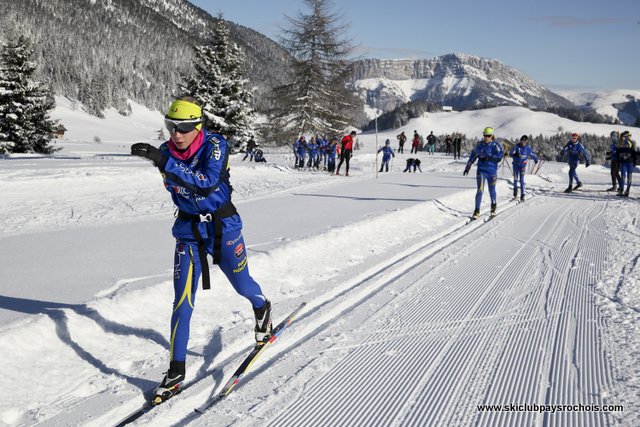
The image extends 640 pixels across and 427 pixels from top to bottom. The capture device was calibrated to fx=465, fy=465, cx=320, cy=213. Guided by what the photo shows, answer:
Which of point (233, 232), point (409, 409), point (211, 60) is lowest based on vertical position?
point (409, 409)

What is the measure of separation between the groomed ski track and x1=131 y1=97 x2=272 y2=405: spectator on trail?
580 millimetres

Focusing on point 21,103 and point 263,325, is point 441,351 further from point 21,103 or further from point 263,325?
point 21,103

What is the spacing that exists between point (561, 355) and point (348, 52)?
2968cm

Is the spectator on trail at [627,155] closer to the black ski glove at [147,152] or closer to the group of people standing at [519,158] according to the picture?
the group of people standing at [519,158]

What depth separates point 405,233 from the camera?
367 inches

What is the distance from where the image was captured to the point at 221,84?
30141 mm

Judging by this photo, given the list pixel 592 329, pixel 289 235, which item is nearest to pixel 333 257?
pixel 289 235

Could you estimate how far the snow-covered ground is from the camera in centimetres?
315

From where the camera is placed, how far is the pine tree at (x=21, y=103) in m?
25.6

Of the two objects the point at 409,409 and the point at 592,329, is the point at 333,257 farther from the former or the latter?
the point at 409,409

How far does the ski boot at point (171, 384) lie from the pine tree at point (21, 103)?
2739 cm

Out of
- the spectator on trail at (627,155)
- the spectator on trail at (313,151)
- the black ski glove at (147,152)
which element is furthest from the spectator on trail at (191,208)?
the spectator on trail at (313,151)

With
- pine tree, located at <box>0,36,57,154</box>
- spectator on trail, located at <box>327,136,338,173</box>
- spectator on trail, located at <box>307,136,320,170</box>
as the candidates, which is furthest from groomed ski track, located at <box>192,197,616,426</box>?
pine tree, located at <box>0,36,57,154</box>

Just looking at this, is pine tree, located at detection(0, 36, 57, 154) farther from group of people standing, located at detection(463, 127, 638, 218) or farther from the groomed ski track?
the groomed ski track
